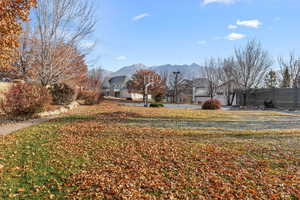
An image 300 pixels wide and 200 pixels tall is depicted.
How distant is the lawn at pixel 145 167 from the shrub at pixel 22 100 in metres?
3.00

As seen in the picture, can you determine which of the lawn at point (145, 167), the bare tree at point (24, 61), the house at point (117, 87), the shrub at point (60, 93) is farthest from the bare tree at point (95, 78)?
the lawn at point (145, 167)

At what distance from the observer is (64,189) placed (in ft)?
9.48

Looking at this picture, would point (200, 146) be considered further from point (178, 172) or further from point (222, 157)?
point (178, 172)

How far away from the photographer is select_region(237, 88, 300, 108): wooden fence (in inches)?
870

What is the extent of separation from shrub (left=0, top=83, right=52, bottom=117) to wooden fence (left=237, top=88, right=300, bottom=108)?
25315 millimetres

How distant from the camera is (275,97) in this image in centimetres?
2384

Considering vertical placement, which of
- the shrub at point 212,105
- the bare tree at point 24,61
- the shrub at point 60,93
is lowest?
the shrub at point 212,105

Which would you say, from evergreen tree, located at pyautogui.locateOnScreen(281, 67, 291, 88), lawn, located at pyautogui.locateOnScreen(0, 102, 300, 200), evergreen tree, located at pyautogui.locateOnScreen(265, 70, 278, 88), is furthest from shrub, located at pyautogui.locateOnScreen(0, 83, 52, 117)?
evergreen tree, located at pyautogui.locateOnScreen(265, 70, 278, 88)

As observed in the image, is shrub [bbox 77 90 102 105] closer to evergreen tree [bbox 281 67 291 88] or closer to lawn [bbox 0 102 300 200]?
lawn [bbox 0 102 300 200]

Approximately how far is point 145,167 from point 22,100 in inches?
290

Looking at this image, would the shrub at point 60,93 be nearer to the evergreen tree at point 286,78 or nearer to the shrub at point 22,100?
the shrub at point 22,100

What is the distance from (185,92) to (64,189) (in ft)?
149

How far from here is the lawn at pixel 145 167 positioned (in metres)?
2.87

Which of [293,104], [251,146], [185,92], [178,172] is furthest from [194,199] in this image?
[185,92]
